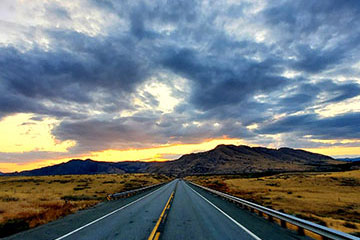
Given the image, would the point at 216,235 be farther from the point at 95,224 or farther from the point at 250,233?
the point at 95,224

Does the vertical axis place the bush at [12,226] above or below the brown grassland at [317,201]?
above

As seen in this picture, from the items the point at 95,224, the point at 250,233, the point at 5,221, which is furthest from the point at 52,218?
the point at 250,233

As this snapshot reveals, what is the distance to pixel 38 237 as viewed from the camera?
8.55 meters

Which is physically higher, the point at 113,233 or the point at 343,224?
the point at 113,233

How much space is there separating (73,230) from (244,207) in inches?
489

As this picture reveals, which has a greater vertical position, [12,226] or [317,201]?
[12,226]

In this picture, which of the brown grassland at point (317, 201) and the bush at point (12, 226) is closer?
the bush at point (12, 226)

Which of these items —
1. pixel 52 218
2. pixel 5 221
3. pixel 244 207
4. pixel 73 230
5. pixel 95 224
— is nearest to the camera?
pixel 73 230

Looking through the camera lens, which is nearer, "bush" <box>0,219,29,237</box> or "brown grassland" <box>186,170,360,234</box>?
"bush" <box>0,219,29,237</box>

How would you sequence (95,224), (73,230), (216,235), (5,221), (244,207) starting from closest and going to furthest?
(216,235) → (73,230) → (95,224) → (5,221) → (244,207)

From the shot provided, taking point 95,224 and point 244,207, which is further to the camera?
point 244,207

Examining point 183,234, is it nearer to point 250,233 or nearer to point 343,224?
point 250,233

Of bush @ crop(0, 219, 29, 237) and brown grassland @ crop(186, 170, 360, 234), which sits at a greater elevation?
bush @ crop(0, 219, 29, 237)

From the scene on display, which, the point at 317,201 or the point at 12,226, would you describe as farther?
the point at 317,201
